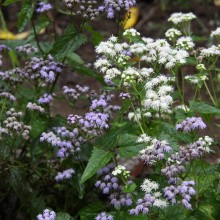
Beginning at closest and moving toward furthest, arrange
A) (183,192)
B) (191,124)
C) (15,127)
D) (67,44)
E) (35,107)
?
1. (183,192)
2. (191,124)
3. (15,127)
4. (35,107)
5. (67,44)

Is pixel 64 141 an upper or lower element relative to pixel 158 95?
lower

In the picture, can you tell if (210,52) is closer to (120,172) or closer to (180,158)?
(180,158)

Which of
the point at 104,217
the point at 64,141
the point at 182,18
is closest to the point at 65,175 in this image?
the point at 64,141

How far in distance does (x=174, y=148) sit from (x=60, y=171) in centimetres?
124

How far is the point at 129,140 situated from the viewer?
3436mm

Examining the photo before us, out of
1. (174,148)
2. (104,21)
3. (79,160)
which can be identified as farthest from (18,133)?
(104,21)

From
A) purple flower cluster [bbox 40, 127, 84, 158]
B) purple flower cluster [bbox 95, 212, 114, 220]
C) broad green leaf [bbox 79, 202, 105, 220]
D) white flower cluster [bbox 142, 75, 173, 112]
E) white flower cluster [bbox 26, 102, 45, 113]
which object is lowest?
broad green leaf [bbox 79, 202, 105, 220]

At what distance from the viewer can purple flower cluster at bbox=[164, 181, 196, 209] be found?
309 centimetres

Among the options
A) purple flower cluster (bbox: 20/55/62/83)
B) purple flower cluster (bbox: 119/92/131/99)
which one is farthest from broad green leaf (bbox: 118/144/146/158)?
purple flower cluster (bbox: 20/55/62/83)

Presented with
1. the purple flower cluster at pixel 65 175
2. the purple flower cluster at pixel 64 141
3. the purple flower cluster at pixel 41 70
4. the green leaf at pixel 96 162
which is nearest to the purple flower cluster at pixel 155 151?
the green leaf at pixel 96 162

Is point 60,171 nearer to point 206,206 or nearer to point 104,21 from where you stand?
point 206,206

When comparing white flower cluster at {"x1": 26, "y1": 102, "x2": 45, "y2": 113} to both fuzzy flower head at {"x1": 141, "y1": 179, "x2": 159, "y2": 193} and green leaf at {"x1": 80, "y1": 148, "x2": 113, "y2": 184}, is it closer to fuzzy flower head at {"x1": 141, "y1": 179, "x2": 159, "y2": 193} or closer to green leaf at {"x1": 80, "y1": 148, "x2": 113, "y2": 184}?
green leaf at {"x1": 80, "y1": 148, "x2": 113, "y2": 184}

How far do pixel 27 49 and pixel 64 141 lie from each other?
0.97m

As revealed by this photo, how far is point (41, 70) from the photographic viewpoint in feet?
13.7
